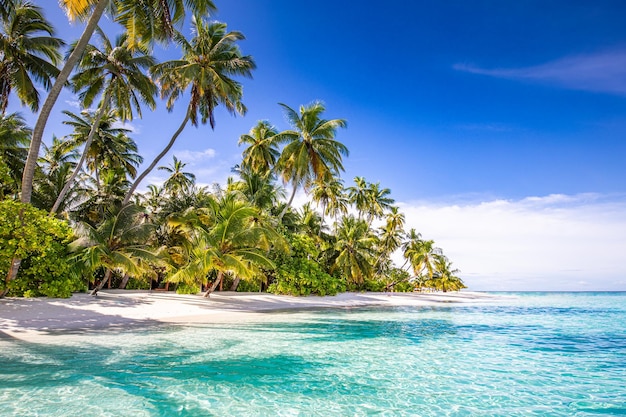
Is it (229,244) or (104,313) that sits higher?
(229,244)

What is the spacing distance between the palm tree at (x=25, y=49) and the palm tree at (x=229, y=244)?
9469 mm

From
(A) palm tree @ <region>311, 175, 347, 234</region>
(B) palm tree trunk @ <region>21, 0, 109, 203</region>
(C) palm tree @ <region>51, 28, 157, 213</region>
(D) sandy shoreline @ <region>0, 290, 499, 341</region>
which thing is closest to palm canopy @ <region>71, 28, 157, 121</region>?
(C) palm tree @ <region>51, 28, 157, 213</region>

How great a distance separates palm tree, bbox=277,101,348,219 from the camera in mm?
25781

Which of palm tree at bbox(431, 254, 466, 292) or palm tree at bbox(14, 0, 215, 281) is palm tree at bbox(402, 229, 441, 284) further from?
palm tree at bbox(14, 0, 215, 281)

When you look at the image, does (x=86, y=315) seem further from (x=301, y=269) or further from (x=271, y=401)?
(x=301, y=269)

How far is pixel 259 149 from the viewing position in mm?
29609

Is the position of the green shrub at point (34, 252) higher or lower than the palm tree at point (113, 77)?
lower

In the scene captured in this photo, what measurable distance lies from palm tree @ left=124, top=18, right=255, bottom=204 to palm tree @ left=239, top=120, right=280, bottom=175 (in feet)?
26.8

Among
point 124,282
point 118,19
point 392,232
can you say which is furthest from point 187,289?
point 392,232

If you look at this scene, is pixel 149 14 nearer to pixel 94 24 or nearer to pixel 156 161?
pixel 94 24

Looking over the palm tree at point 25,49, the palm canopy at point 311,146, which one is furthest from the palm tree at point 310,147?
the palm tree at point 25,49

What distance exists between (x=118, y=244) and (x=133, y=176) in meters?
10.6

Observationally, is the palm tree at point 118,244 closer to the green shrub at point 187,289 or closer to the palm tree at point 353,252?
the green shrub at point 187,289

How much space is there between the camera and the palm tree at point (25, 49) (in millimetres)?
15703
